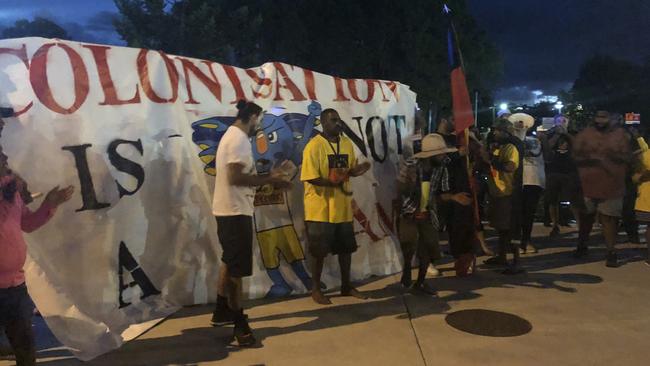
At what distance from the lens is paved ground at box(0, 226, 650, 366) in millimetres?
4047

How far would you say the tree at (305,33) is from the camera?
42.1 ft

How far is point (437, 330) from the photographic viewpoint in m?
4.62

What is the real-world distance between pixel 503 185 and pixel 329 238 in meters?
2.45

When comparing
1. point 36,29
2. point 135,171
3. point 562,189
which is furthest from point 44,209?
point 36,29

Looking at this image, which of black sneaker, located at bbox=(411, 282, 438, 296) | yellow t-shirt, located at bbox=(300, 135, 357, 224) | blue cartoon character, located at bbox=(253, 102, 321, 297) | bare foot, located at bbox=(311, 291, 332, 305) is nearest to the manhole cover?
black sneaker, located at bbox=(411, 282, 438, 296)

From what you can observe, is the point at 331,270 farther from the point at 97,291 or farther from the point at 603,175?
the point at 603,175

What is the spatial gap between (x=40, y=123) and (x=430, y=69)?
13601 millimetres

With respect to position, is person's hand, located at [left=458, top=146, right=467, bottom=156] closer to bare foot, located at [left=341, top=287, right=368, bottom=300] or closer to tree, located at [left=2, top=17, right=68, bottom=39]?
bare foot, located at [left=341, top=287, right=368, bottom=300]

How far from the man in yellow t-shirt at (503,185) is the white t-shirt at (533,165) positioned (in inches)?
36.3

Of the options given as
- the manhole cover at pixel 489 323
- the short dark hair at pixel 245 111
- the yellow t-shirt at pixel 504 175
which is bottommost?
the manhole cover at pixel 489 323

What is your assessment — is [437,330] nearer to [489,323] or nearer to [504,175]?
[489,323]

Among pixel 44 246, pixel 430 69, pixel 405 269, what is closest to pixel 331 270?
pixel 405 269

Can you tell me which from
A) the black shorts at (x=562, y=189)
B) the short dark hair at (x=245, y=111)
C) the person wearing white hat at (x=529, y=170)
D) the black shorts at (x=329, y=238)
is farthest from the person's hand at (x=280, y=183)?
the black shorts at (x=562, y=189)

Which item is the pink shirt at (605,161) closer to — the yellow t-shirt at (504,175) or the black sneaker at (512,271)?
the yellow t-shirt at (504,175)
